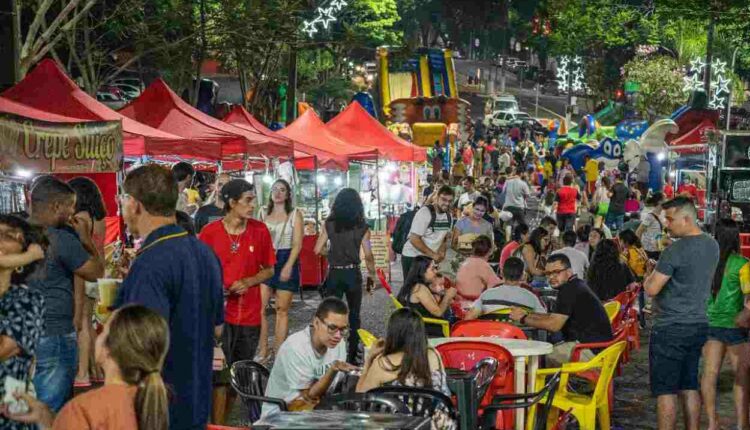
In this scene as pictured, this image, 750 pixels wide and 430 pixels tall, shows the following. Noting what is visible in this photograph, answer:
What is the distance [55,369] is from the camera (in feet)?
21.4

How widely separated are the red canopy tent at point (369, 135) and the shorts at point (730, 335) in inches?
640

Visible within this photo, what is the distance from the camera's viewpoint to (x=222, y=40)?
27.2 m

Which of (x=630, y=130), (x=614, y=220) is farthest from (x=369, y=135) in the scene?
(x=630, y=130)

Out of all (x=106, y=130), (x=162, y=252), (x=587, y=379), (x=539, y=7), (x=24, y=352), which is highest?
(x=539, y=7)

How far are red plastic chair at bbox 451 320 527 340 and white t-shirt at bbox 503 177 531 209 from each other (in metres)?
14.3

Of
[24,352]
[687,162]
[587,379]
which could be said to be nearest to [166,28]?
[687,162]

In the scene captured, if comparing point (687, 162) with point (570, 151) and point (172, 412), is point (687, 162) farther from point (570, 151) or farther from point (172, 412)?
point (172, 412)

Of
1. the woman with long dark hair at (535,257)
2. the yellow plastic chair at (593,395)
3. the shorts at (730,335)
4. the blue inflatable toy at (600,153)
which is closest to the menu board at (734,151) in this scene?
the woman with long dark hair at (535,257)

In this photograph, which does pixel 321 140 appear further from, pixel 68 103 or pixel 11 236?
pixel 11 236

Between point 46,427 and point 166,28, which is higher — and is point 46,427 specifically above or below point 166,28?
below

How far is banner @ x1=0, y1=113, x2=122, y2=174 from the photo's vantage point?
10.8 m

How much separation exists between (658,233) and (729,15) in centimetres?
1266

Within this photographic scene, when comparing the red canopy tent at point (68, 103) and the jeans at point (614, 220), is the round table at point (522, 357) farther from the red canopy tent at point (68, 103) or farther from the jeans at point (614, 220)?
the jeans at point (614, 220)

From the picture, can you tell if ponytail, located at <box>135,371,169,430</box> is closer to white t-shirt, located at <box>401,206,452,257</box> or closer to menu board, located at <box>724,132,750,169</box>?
white t-shirt, located at <box>401,206,452,257</box>
